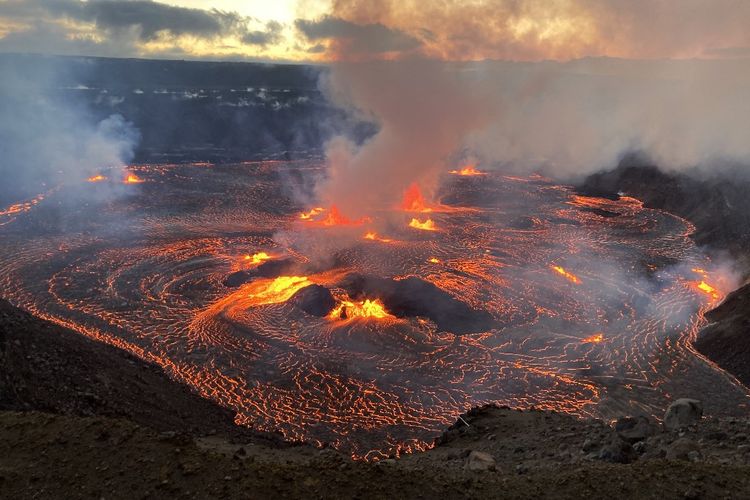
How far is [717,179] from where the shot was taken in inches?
2611

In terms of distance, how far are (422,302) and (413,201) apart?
3387 centimetres


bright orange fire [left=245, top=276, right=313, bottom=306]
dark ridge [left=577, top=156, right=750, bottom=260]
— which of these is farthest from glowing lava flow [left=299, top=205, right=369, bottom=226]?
dark ridge [left=577, top=156, right=750, bottom=260]

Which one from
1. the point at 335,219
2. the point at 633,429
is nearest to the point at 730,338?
the point at 633,429

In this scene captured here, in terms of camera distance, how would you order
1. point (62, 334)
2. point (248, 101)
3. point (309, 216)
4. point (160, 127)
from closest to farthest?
point (62, 334), point (309, 216), point (160, 127), point (248, 101)

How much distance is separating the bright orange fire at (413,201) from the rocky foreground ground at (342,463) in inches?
1986

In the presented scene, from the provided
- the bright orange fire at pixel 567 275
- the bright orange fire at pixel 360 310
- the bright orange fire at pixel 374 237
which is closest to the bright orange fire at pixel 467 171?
the bright orange fire at pixel 374 237

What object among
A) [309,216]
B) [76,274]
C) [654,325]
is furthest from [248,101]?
[654,325]

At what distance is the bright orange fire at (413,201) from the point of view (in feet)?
221

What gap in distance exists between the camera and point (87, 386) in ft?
63.6

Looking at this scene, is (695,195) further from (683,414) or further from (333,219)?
(683,414)

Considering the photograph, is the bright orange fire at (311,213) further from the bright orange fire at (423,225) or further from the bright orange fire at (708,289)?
the bright orange fire at (708,289)

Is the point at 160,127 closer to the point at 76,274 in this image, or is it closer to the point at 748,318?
the point at 76,274

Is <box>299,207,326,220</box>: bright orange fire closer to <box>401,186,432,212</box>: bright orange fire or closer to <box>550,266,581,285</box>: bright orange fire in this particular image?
<box>401,186,432,212</box>: bright orange fire

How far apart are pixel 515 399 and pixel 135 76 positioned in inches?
7303
